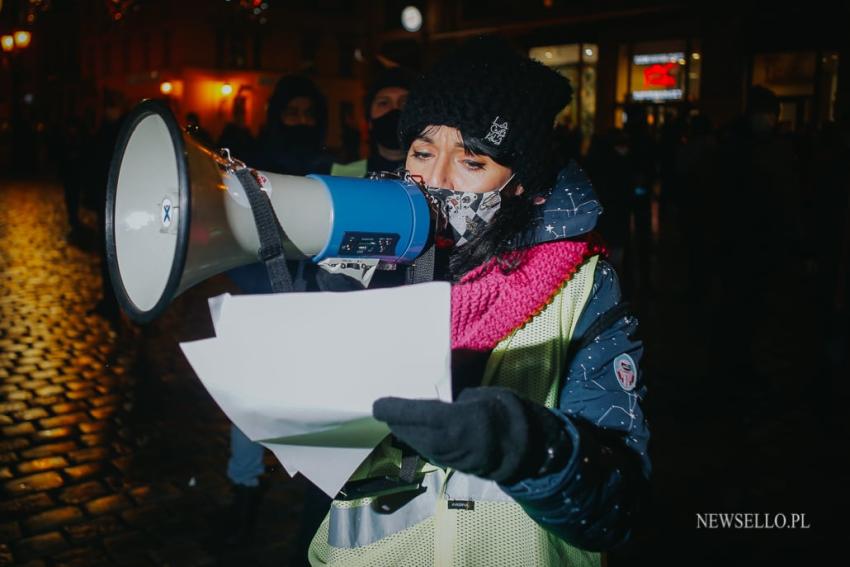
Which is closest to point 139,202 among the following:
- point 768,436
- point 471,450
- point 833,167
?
point 471,450

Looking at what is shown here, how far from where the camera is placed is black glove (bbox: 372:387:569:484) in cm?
92

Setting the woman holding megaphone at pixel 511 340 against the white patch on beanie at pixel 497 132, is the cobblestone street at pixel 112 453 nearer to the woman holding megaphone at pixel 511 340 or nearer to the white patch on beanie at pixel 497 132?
the woman holding megaphone at pixel 511 340

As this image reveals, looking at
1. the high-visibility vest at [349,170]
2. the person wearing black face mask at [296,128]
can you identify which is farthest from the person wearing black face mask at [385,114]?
the person wearing black face mask at [296,128]

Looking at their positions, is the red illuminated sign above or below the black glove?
above

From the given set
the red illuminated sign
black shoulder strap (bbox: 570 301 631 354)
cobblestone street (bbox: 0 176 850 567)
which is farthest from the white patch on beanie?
the red illuminated sign

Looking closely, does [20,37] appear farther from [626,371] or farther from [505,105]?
[626,371]

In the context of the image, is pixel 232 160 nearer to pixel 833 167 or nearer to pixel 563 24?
pixel 833 167

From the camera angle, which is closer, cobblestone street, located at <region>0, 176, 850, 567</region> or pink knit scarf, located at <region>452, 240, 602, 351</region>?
pink knit scarf, located at <region>452, 240, 602, 351</region>

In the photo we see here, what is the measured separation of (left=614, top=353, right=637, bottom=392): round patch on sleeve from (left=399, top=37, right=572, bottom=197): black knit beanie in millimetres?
380

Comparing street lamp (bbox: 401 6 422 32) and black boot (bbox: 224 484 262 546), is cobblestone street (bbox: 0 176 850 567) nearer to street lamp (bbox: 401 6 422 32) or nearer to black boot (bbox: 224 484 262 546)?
black boot (bbox: 224 484 262 546)

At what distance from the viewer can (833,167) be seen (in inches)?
199

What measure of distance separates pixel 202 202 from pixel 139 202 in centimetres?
21

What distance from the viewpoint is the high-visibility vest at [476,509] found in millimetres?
1384

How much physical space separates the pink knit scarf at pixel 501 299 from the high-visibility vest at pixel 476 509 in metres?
0.03
